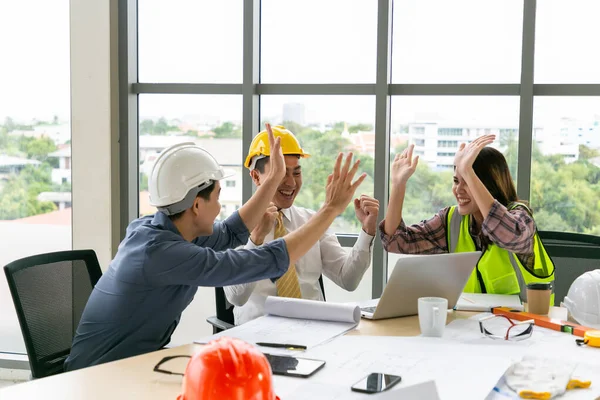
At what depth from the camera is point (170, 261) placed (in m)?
2.13

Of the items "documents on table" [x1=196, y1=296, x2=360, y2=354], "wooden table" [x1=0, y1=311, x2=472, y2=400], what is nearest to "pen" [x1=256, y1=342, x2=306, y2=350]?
"documents on table" [x1=196, y1=296, x2=360, y2=354]

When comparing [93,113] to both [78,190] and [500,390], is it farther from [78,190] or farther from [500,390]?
[500,390]

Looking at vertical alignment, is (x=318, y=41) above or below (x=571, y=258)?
above

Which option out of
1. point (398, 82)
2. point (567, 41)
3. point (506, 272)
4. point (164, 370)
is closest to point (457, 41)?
point (398, 82)

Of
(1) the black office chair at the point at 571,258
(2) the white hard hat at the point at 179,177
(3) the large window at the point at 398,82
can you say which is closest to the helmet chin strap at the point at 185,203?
(2) the white hard hat at the point at 179,177

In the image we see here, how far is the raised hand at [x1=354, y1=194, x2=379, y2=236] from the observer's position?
9.26 feet

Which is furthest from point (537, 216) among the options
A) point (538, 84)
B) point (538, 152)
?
point (538, 84)

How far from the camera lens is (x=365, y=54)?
13.2 feet

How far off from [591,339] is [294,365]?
0.88 meters

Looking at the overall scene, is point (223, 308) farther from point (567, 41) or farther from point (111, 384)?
point (567, 41)

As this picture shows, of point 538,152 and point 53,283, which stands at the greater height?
point 538,152

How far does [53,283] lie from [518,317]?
1.60 m

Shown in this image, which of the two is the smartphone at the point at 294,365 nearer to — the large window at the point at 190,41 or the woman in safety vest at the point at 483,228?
the woman in safety vest at the point at 483,228

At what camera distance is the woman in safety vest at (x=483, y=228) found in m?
2.66
